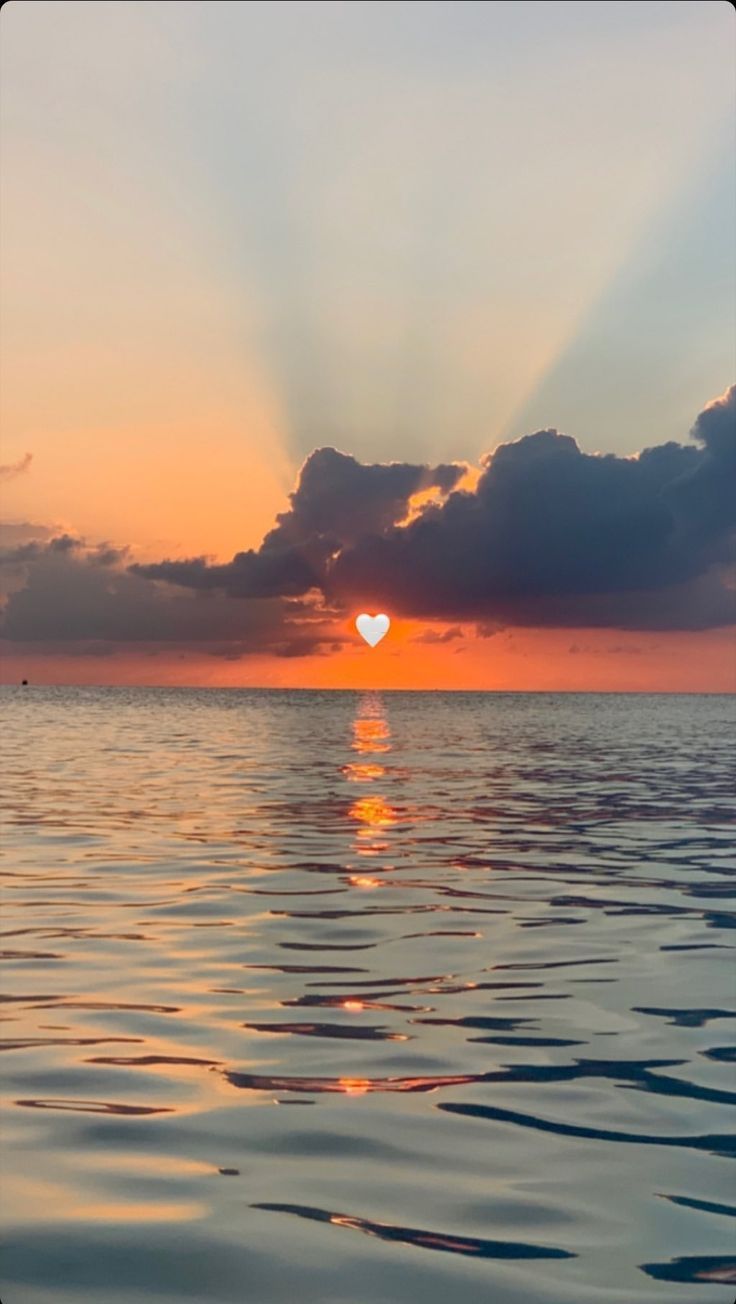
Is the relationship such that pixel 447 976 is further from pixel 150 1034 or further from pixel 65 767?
pixel 65 767

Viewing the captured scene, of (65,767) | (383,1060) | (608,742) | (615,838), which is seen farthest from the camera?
(608,742)

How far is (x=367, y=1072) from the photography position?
9609mm

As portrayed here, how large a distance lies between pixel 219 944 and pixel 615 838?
1222 centimetres

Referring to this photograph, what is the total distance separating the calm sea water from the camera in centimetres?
650

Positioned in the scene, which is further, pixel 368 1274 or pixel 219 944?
pixel 219 944

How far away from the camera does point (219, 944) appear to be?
47.2 feet

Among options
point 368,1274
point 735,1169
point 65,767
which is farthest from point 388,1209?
point 65,767

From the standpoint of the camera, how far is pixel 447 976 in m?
12.8

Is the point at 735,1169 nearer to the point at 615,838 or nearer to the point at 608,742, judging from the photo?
the point at 615,838

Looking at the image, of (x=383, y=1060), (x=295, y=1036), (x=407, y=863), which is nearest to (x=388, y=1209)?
(x=383, y=1060)

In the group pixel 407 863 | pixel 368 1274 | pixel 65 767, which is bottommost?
pixel 368 1274

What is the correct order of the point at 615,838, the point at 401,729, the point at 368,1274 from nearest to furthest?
the point at 368,1274 < the point at 615,838 < the point at 401,729

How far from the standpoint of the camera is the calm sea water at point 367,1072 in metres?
6.50

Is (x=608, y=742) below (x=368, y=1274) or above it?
above
